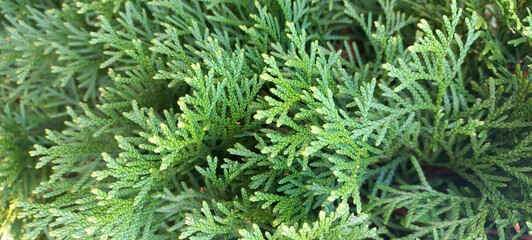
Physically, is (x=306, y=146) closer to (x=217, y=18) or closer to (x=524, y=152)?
(x=217, y=18)

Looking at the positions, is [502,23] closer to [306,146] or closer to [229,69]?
[306,146]

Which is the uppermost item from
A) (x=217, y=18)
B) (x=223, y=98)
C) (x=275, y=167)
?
(x=217, y=18)

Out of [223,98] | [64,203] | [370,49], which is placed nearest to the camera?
[223,98]

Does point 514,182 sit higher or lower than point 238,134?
lower

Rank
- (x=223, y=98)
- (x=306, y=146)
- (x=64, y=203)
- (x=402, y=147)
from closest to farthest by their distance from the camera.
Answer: (x=306, y=146) → (x=223, y=98) → (x=64, y=203) → (x=402, y=147)

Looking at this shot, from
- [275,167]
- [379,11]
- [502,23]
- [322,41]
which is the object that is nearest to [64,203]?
[275,167]

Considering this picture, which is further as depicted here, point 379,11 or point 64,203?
point 379,11
